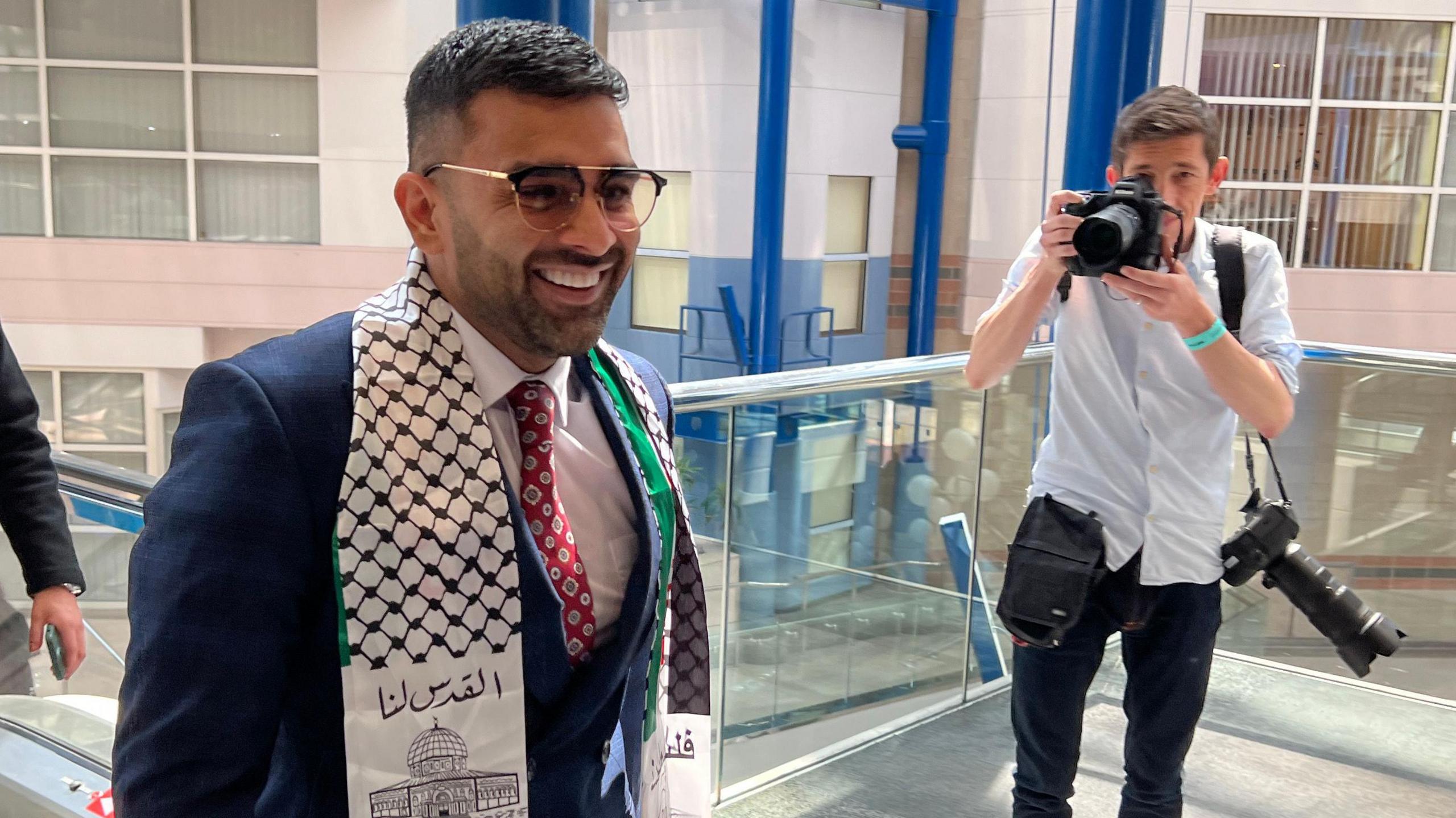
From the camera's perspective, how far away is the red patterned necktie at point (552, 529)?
3.20 feet

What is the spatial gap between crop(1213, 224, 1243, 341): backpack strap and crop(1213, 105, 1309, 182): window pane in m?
6.75

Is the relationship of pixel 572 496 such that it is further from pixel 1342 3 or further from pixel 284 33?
pixel 1342 3

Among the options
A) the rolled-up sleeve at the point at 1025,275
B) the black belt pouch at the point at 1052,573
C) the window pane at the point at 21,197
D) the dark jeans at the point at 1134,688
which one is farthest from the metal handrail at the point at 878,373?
the window pane at the point at 21,197

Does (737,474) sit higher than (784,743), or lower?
higher

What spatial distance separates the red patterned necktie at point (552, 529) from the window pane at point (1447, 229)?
869 centimetres

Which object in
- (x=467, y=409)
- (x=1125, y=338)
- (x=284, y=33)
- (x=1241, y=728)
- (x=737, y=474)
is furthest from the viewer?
(x=284, y=33)

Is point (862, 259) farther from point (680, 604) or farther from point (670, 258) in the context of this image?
point (680, 604)

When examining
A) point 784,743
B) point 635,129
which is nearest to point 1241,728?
point 784,743

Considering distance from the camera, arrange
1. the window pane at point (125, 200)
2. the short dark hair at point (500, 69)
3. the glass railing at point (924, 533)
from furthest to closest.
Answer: the window pane at point (125, 200)
the glass railing at point (924, 533)
the short dark hair at point (500, 69)

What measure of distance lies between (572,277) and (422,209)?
0.47ft

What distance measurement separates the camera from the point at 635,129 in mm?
8188

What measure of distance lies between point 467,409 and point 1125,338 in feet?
4.17

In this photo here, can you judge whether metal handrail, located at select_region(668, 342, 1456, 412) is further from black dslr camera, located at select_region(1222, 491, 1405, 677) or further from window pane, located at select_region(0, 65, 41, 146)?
window pane, located at select_region(0, 65, 41, 146)

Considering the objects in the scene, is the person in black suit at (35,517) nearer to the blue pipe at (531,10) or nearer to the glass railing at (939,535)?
the blue pipe at (531,10)
